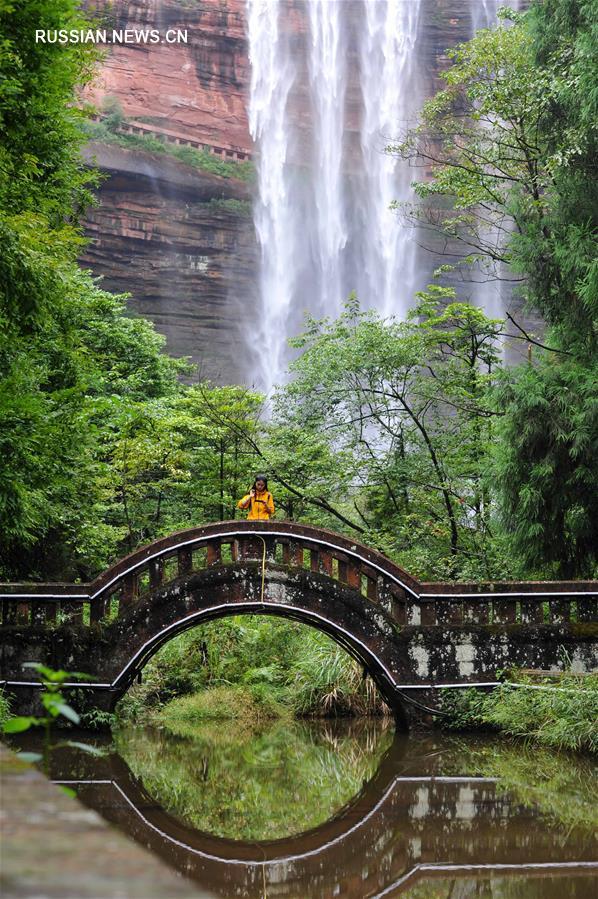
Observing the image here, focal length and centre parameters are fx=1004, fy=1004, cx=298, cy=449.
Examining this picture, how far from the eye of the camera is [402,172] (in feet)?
145

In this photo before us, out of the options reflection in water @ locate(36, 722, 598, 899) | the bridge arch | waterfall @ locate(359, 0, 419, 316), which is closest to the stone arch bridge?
the bridge arch

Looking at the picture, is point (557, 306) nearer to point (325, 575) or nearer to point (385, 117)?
point (325, 575)

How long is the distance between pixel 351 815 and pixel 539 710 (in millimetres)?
3828

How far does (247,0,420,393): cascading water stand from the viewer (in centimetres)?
4091

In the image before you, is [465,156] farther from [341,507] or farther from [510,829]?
[510,829]

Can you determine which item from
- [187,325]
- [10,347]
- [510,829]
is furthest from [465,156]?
[187,325]

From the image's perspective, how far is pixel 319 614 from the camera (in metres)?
12.7

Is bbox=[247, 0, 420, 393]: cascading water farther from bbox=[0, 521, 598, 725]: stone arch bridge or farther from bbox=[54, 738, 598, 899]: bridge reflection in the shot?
bbox=[54, 738, 598, 899]: bridge reflection

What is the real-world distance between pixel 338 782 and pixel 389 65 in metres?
41.2

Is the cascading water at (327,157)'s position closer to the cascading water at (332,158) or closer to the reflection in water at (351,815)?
the cascading water at (332,158)

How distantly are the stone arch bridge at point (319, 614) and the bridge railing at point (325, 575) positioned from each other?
14 millimetres

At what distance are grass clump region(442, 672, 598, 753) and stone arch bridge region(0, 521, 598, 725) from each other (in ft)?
0.97

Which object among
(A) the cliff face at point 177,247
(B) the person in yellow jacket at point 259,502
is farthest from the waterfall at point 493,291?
(B) the person in yellow jacket at point 259,502

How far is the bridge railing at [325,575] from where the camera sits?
1255 centimetres
